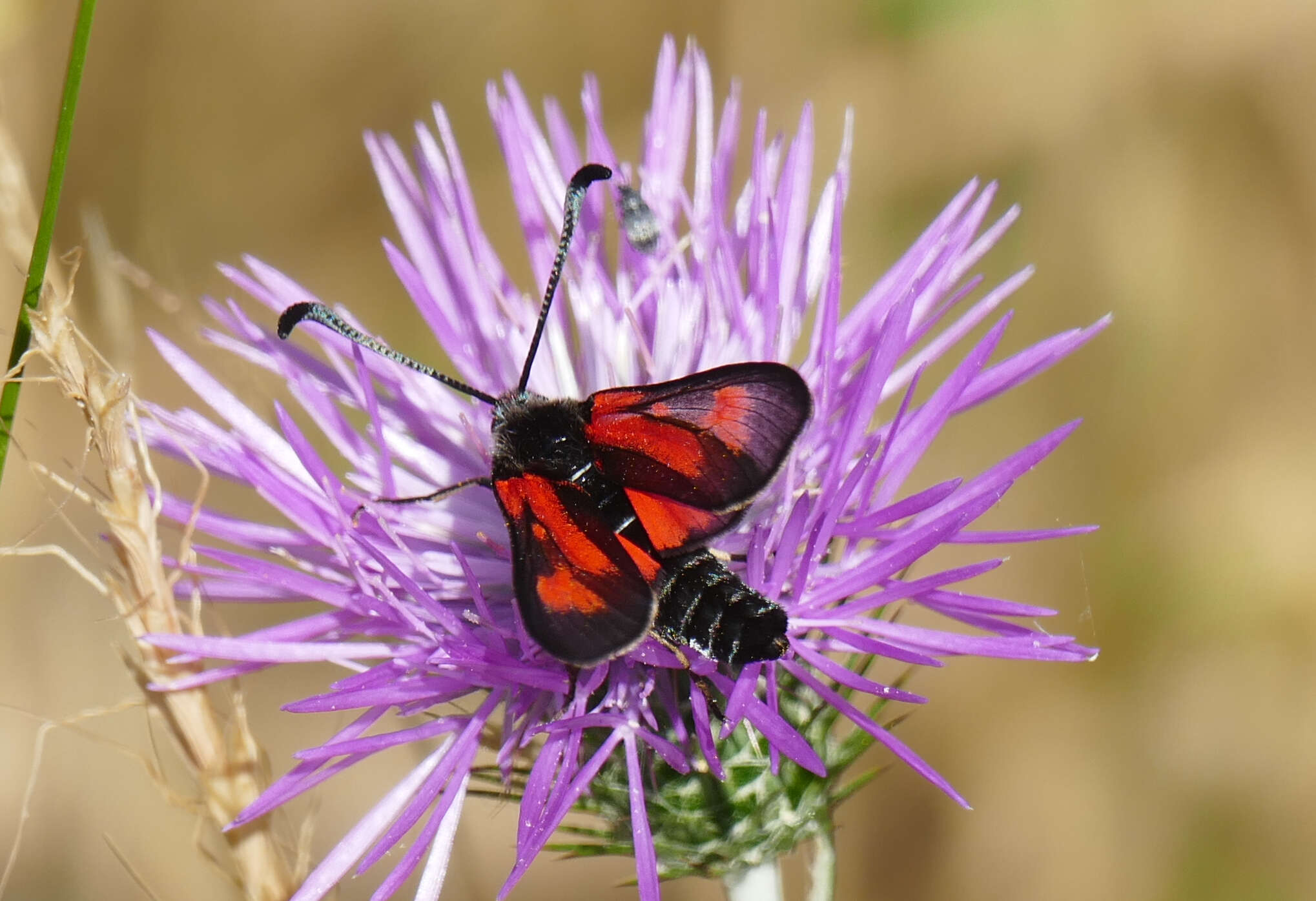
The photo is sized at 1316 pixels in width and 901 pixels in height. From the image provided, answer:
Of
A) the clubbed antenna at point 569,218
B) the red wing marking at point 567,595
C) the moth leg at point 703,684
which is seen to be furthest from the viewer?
the clubbed antenna at point 569,218

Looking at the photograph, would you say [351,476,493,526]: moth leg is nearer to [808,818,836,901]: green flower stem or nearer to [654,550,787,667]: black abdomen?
[654,550,787,667]: black abdomen

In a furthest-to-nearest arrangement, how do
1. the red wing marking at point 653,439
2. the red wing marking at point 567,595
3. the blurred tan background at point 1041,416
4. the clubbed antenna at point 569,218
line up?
the blurred tan background at point 1041,416 → the clubbed antenna at point 569,218 → the red wing marking at point 653,439 → the red wing marking at point 567,595

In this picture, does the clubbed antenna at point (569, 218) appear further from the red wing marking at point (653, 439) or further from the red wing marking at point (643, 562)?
the red wing marking at point (643, 562)

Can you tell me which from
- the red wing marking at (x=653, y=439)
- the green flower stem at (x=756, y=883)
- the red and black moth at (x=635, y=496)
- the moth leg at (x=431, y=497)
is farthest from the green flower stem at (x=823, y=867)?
the moth leg at (x=431, y=497)

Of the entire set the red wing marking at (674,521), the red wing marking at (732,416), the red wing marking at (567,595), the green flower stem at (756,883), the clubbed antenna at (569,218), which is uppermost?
the clubbed antenna at (569,218)

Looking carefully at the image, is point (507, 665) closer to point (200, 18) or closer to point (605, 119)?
point (605, 119)

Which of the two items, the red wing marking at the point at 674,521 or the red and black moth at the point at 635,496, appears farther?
the red wing marking at the point at 674,521
